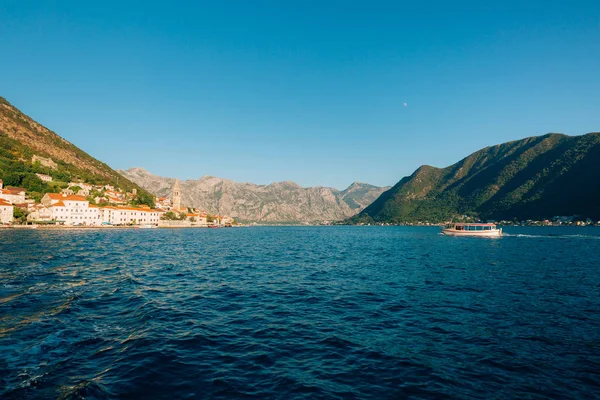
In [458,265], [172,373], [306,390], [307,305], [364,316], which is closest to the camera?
[306,390]

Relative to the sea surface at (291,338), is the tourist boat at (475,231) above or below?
below

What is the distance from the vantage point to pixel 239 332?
1596cm

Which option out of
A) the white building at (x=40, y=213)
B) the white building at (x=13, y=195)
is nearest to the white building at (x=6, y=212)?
the white building at (x=13, y=195)

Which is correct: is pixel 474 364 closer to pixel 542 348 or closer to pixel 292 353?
pixel 542 348

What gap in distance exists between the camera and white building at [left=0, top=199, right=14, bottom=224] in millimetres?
112938

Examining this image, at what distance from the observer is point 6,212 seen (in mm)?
114562

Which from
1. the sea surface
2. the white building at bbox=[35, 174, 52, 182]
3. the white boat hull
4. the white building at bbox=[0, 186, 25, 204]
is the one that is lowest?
the white boat hull

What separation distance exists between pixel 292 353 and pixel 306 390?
10.6ft

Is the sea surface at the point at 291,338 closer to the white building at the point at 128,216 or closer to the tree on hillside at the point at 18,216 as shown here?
the tree on hillside at the point at 18,216

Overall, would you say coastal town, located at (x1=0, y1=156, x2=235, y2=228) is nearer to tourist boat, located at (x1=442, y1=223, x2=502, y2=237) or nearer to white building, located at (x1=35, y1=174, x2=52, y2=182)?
white building, located at (x1=35, y1=174, x2=52, y2=182)

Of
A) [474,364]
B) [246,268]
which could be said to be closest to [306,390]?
[474,364]

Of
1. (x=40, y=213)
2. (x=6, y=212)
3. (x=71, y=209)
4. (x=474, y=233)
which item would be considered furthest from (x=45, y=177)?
(x=474, y=233)

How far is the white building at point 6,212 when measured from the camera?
112938 mm

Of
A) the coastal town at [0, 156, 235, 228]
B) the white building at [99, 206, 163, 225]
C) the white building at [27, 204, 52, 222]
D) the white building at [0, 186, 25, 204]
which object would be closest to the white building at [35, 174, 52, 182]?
the coastal town at [0, 156, 235, 228]
